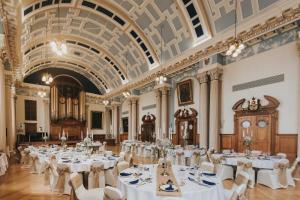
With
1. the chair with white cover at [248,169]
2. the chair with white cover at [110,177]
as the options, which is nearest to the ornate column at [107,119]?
the chair with white cover at [110,177]

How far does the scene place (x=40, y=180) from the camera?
6.25 meters

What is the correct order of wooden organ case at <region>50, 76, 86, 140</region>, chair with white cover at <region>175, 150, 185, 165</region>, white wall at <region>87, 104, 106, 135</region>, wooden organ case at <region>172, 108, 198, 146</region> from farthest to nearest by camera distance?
white wall at <region>87, 104, 106, 135</region> → wooden organ case at <region>50, 76, 86, 140</region> → wooden organ case at <region>172, 108, 198, 146</region> → chair with white cover at <region>175, 150, 185, 165</region>

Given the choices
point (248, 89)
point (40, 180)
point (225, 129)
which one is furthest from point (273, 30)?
point (40, 180)

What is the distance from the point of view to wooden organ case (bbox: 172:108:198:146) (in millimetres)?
10508

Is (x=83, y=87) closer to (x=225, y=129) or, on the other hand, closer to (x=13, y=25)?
(x=13, y=25)

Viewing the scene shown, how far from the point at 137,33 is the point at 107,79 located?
8081mm

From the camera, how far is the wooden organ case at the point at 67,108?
17642mm

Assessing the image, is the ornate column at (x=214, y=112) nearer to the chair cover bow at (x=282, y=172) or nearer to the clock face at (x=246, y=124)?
the clock face at (x=246, y=124)

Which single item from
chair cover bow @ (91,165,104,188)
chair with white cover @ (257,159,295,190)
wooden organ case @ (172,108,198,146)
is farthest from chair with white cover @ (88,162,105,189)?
wooden organ case @ (172,108,198,146)

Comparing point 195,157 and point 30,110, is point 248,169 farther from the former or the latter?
point 30,110

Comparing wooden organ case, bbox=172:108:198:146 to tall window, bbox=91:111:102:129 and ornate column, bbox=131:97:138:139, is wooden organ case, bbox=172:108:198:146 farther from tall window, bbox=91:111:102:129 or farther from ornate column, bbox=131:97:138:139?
tall window, bbox=91:111:102:129

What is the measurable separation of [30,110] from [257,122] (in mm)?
17232

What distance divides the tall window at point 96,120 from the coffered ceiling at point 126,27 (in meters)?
5.97

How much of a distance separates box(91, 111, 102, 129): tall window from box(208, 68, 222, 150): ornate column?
46.9ft
